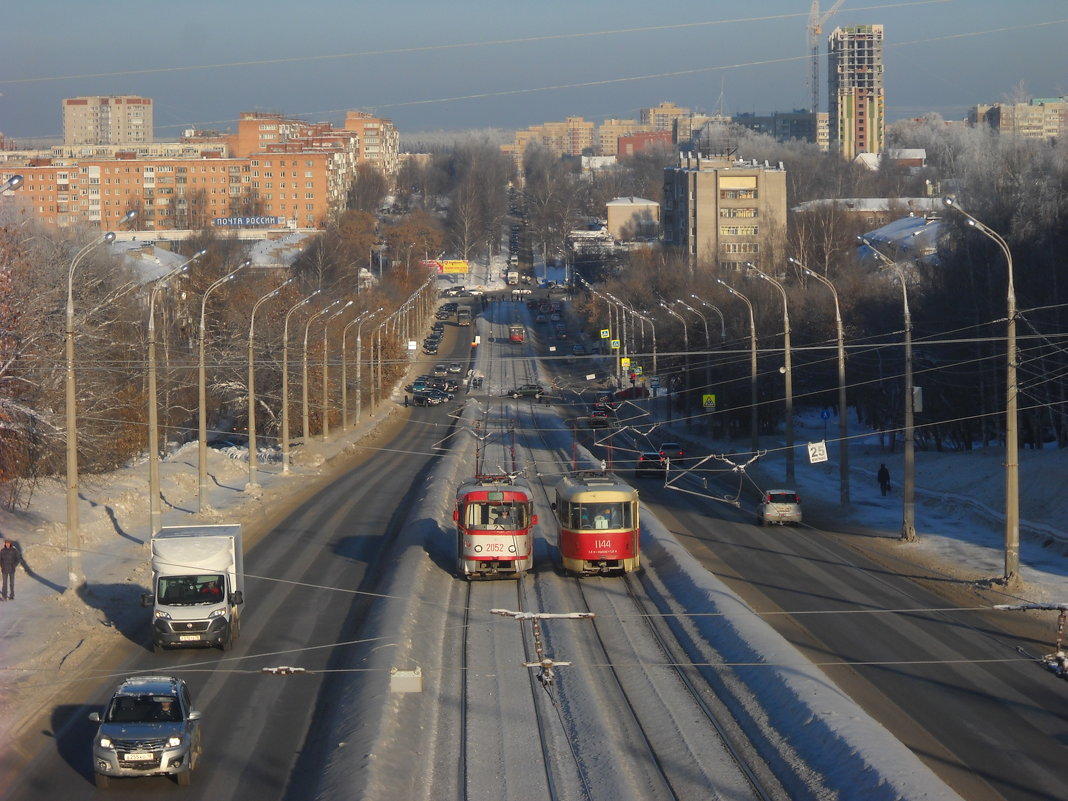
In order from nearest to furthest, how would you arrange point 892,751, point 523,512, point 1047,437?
point 892,751, point 523,512, point 1047,437

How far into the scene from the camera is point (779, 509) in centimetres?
3491

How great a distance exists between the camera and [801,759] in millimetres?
14125

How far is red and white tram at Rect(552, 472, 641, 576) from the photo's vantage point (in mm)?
26500

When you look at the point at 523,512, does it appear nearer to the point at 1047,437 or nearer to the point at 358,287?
the point at 1047,437

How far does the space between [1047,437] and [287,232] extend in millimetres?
109547

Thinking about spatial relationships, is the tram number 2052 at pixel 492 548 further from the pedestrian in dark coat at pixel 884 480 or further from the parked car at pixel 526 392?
the parked car at pixel 526 392

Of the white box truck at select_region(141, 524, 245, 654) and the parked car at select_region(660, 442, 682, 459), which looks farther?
the parked car at select_region(660, 442, 682, 459)

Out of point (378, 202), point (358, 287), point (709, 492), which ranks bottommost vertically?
point (709, 492)

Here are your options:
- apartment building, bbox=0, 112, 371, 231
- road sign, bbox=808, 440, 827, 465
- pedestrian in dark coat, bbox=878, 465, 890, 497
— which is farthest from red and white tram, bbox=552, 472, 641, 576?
apartment building, bbox=0, 112, 371, 231

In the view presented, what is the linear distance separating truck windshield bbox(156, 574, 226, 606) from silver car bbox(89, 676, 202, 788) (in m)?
5.66

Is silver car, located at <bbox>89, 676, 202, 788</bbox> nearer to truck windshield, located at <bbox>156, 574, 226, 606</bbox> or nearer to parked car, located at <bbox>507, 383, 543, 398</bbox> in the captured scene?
truck windshield, located at <bbox>156, 574, 226, 606</bbox>

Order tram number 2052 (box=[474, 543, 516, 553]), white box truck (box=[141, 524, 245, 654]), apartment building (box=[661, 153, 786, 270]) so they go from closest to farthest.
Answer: white box truck (box=[141, 524, 245, 654]), tram number 2052 (box=[474, 543, 516, 553]), apartment building (box=[661, 153, 786, 270])

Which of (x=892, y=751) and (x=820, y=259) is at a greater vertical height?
(x=820, y=259)

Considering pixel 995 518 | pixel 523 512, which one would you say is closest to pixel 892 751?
pixel 523 512
